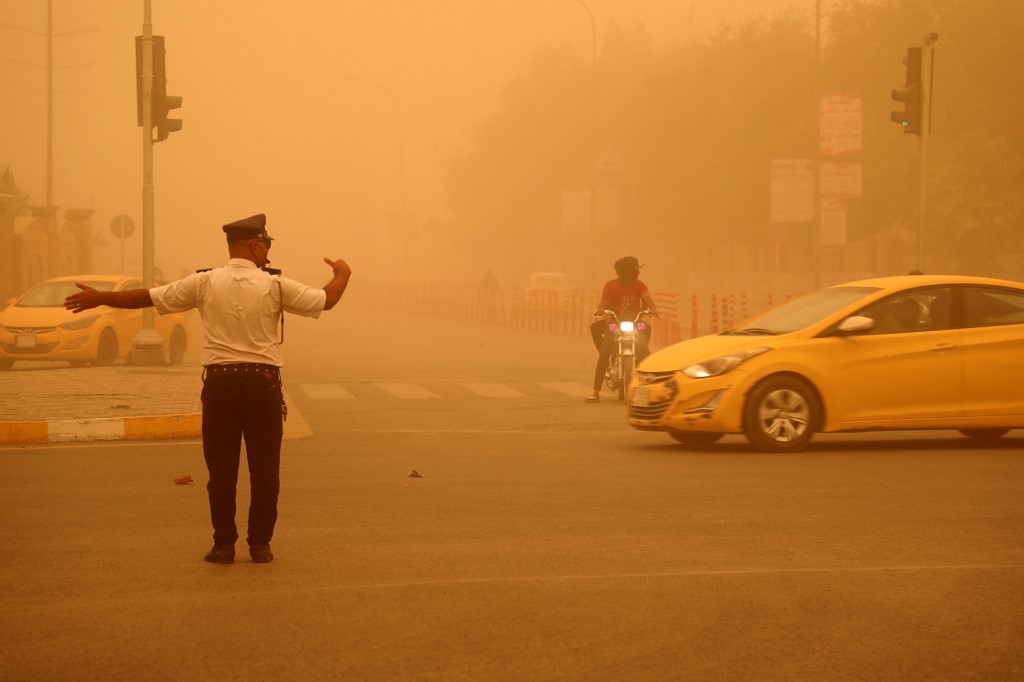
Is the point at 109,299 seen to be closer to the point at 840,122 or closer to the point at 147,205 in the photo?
the point at 147,205

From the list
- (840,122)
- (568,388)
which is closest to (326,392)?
(568,388)

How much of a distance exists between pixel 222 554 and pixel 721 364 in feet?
20.4

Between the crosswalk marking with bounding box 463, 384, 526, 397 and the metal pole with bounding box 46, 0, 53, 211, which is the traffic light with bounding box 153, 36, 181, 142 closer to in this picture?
the crosswalk marking with bounding box 463, 384, 526, 397

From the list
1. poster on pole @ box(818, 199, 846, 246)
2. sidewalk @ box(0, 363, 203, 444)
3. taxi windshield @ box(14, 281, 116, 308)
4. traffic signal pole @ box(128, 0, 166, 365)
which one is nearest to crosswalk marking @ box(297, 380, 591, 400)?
sidewalk @ box(0, 363, 203, 444)

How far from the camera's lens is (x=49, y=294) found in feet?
90.9

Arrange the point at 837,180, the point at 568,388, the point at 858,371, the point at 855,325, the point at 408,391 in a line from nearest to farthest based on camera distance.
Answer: the point at 855,325
the point at 858,371
the point at 408,391
the point at 568,388
the point at 837,180

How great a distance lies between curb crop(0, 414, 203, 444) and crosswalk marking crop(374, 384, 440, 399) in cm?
572

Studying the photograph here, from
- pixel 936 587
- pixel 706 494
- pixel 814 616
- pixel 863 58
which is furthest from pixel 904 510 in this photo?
pixel 863 58

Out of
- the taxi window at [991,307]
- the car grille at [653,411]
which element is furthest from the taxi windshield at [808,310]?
the car grille at [653,411]

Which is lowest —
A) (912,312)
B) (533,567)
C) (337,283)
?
(533,567)

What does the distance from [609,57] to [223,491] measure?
246 ft

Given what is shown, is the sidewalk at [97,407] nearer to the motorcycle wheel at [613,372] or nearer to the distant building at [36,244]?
the motorcycle wheel at [613,372]

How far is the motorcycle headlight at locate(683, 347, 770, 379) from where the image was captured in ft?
43.7

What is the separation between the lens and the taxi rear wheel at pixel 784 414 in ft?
43.5
